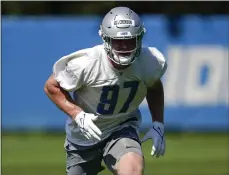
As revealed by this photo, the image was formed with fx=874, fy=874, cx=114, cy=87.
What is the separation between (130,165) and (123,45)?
985 mm

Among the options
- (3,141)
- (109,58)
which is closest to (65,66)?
(109,58)

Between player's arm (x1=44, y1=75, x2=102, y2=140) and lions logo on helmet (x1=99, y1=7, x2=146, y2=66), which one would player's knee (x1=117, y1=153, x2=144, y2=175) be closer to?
player's arm (x1=44, y1=75, x2=102, y2=140)

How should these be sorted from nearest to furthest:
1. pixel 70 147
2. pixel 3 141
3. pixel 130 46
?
pixel 130 46 < pixel 70 147 < pixel 3 141

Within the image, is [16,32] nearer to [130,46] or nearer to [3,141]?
[3,141]

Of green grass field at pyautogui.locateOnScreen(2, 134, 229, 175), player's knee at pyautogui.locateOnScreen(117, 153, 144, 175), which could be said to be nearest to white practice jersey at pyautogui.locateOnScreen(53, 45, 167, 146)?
player's knee at pyautogui.locateOnScreen(117, 153, 144, 175)

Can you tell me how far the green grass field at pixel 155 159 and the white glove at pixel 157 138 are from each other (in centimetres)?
349

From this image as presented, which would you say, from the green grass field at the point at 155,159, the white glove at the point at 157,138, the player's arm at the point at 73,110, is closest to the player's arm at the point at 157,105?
the white glove at the point at 157,138

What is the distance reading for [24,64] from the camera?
1485 cm

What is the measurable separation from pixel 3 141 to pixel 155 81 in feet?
23.9

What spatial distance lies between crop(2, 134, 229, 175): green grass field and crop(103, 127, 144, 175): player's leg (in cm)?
361

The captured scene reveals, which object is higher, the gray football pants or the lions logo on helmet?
the lions logo on helmet

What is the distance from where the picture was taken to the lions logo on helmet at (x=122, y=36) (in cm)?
702

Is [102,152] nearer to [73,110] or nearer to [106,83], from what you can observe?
[73,110]

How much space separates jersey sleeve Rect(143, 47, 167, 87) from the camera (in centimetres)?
729
